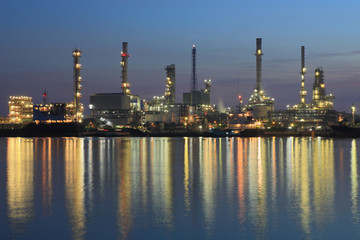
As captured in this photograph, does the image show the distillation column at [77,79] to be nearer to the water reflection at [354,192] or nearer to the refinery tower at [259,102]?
the refinery tower at [259,102]

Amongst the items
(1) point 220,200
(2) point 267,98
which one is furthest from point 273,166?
(2) point 267,98

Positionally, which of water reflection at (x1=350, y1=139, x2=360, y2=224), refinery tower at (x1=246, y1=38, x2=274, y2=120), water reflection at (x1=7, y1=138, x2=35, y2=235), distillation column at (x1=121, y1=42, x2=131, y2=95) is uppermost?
distillation column at (x1=121, y1=42, x2=131, y2=95)

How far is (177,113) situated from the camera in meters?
182

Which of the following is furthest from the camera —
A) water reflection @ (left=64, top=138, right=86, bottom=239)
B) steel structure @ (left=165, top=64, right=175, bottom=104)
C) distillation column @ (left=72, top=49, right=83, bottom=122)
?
steel structure @ (left=165, top=64, right=175, bottom=104)

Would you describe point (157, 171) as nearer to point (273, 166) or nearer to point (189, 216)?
point (273, 166)

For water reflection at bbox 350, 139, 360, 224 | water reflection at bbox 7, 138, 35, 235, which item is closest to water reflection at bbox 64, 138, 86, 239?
water reflection at bbox 7, 138, 35, 235

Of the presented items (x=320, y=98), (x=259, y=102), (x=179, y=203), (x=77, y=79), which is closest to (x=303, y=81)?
(x=320, y=98)

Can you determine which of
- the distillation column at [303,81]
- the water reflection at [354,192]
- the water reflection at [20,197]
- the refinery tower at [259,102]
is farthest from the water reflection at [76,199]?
the distillation column at [303,81]

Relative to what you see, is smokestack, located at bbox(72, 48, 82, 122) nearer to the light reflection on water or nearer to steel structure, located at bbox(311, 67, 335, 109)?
steel structure, located at bbox(311, 67, 335, 109)

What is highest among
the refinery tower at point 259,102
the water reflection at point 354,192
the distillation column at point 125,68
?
the distillation column at point 125,68

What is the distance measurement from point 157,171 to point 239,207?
15.1 meters

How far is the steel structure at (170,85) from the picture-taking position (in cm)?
18088

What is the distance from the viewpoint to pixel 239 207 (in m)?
20.5

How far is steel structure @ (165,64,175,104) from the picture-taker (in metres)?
181
